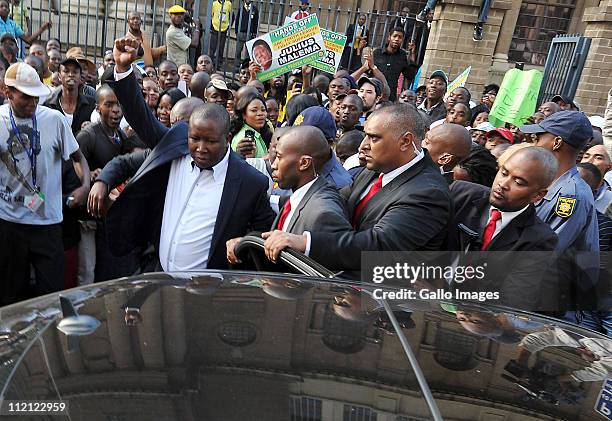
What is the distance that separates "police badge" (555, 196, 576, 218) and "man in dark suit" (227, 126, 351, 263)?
A: 4.56ft

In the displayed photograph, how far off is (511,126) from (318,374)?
6.52m

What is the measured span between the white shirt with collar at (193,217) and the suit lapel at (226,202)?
30mm

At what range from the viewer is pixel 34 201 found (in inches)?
132

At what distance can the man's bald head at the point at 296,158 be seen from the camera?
2592mm

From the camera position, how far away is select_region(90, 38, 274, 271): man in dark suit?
290 centimetres

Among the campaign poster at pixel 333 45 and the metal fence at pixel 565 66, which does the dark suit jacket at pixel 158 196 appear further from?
the metal fence at pixel 565 66

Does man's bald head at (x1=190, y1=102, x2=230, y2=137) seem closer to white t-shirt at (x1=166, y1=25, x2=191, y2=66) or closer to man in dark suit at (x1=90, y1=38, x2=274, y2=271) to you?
man in dark suit at (x1=90, y1=38, x2=274, y2=271)

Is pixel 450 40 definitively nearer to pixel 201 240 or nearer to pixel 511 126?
pixel 511 126

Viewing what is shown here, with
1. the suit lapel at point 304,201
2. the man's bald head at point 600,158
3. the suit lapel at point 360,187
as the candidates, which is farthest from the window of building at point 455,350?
the man's bald head at point 600,158

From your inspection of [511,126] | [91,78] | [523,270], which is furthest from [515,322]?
[91,78]

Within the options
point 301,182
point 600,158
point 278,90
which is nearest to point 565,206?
point 301,182

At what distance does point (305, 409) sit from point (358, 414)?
0.12 meters

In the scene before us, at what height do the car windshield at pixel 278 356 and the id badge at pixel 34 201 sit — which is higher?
the car windshield at pixel 278 356

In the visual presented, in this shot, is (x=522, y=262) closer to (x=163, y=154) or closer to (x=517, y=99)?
(x=163, y=154)
